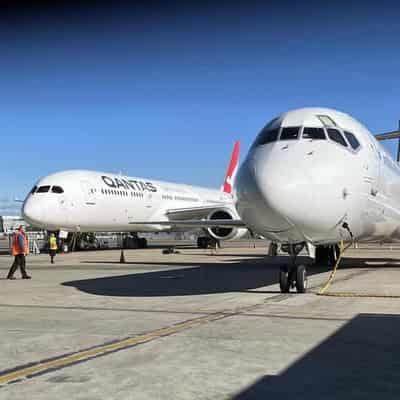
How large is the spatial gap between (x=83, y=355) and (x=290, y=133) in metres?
5.60

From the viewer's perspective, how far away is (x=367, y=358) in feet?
16.0

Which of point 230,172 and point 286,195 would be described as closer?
point 286,195

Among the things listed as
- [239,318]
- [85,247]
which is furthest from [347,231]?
[85,247]

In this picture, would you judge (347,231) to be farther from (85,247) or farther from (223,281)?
(85,247)

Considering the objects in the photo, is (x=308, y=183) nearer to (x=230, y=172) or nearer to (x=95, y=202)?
(x=95, y=202)

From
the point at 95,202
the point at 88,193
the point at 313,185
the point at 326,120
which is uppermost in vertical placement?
the point at 326,120

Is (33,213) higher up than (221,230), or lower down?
higher up

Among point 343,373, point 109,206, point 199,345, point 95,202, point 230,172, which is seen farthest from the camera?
point 230,172

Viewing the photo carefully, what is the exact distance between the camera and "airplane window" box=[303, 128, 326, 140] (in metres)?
9.31

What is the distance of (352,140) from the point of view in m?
9.93

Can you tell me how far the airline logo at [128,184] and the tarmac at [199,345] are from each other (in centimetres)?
1909

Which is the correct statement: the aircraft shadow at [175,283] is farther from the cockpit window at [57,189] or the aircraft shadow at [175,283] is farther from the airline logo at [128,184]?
the airline logo at [128,184]

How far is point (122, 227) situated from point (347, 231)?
21.9 m

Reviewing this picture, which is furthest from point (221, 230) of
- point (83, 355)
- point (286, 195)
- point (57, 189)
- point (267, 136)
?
point (83, 355)
